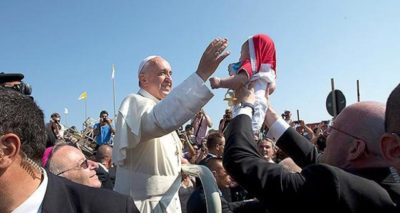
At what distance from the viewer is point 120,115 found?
290 cm

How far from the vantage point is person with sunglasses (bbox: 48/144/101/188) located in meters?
2.51

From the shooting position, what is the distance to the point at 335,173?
1669 millimetres

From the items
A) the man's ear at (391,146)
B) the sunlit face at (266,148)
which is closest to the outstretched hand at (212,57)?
the man's ear at (391,146)

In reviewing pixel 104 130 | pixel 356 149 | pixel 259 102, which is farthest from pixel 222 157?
pixel 104 130

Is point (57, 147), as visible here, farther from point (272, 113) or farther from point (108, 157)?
point (108, 157)

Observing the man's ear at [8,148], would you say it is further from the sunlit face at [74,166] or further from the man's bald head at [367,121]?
the man's bald head at [367,121]

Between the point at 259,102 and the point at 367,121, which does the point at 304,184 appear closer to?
the point at 367,121

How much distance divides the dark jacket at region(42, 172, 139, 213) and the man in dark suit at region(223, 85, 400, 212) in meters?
0.56

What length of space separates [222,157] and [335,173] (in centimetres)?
85

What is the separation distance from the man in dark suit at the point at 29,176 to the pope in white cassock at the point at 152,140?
0.92 meters

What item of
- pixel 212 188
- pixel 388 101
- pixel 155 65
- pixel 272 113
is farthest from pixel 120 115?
pixel 388 101

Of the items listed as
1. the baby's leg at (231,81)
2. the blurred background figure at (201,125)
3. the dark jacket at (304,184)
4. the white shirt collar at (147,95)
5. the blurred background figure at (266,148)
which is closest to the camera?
the dark jacket at (304,184)

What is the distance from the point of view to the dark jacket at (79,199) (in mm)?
1569

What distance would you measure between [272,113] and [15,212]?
5.62 feet
